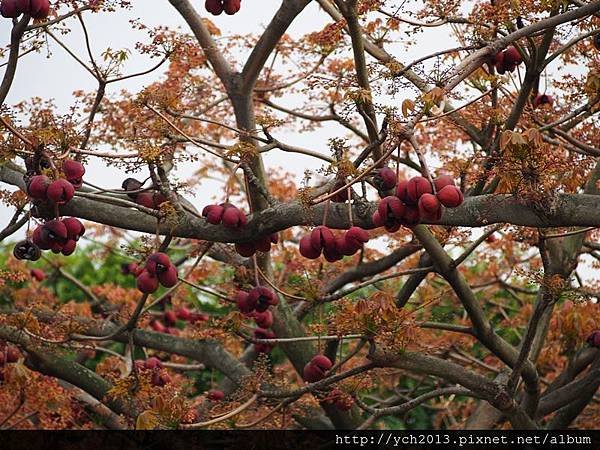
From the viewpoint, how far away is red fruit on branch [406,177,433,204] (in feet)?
10.7

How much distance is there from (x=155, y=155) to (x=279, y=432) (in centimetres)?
193

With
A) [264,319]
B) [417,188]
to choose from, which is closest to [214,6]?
[417,188]

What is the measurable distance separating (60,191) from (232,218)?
2.36 feet

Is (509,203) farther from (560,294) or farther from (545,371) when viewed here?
(545,371)

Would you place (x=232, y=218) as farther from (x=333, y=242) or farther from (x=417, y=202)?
(x=417, y=202)

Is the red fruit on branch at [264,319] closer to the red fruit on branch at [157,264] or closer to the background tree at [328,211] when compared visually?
the background tree at [328,211]

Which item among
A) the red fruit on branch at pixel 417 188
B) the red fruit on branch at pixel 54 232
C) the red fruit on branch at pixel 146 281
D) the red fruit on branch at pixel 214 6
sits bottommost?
the red fruit on branch at pixel 417 188

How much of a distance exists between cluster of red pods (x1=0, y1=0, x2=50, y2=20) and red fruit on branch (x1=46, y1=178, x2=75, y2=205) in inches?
22.8

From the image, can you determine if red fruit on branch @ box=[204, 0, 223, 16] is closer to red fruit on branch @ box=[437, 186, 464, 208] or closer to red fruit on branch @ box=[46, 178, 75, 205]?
red fruit on branch @ box=[46, 178, 75, 205]

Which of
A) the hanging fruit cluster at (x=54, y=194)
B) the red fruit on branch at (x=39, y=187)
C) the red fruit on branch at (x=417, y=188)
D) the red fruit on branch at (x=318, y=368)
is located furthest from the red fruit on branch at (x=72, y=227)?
the red fruit on branch at (x=318, y=368)

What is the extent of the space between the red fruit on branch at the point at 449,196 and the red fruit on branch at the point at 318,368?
1796 mm

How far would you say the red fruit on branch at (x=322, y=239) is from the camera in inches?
143

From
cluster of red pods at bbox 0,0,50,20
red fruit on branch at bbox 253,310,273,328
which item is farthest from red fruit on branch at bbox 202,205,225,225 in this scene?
red fruit on branch at bbox 253,310,273,328

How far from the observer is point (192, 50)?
16.5ft
